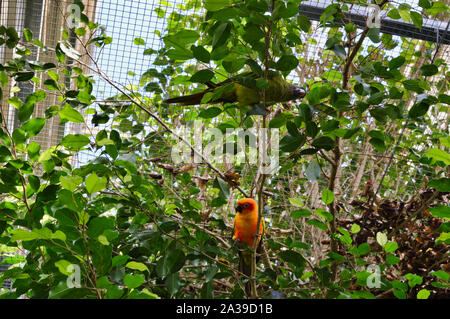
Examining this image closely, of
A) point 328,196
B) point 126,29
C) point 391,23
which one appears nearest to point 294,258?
point 328,196

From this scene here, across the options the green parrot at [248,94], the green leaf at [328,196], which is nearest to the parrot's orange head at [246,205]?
the green parrot at [248,94]

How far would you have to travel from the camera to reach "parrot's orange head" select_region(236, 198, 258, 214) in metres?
1.66

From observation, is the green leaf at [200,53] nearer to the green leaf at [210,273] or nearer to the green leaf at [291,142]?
the green leaf at [291,142]

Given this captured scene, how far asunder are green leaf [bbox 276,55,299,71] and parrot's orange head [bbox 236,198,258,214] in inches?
36.0

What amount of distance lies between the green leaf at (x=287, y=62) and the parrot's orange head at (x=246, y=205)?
915mm

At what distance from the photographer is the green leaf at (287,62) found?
2.68ft

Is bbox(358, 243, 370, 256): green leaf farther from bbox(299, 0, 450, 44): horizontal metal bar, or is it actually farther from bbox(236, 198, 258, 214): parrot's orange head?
bbox(299, 0, 450, 44): horizontal metal bar

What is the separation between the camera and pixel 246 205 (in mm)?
1669

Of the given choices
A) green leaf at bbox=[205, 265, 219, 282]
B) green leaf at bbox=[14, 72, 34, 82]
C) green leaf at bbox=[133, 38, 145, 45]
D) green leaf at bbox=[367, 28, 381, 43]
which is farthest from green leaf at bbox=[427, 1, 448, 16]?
green leaf at bbox=[133, 38, 145, 45]

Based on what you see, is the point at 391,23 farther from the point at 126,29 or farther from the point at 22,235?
the point at 22,235

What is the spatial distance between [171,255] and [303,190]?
155cm

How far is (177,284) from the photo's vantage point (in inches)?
35.6
